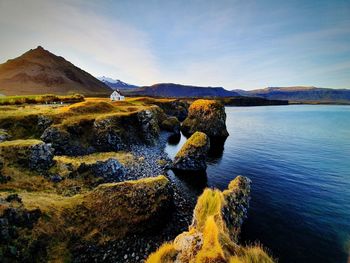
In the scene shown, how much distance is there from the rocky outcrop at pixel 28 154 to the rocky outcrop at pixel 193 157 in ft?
66.0

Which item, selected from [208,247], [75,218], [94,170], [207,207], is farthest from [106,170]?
[208,247]

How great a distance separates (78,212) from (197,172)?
21857mm

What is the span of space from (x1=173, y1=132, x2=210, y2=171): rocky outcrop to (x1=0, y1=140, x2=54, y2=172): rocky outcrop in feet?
66.0

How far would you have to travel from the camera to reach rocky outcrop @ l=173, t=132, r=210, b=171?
35.4m

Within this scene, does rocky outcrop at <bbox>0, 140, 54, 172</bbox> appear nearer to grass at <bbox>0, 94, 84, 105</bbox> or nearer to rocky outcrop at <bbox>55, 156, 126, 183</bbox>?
rocky outcrop at <bbox>55, 156, 126, 183</bbox>

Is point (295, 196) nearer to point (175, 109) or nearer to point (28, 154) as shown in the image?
point (28, 154)

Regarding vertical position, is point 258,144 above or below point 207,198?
below

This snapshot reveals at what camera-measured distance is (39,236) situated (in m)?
13.9

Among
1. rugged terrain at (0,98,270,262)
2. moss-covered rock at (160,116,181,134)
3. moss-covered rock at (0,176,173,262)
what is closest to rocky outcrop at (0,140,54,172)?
rugged terrain at (0,98,270,262)

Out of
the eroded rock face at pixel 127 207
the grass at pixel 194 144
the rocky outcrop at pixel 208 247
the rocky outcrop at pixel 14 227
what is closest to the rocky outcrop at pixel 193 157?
the grass at pixel 194 144

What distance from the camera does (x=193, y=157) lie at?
35781 mm

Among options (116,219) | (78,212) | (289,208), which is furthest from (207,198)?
(289,208)

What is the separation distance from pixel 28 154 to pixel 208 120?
2302 inches

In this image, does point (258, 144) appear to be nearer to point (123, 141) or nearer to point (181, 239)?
point (123, 141)
